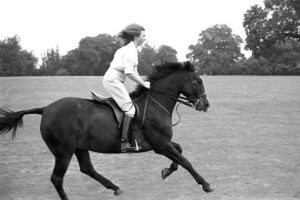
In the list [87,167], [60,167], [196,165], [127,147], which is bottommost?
[196,165]

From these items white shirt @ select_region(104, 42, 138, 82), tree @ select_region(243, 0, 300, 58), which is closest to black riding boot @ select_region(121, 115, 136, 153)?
white shirt @ select_region(104, 42, 138, 82)

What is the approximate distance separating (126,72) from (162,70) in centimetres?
90

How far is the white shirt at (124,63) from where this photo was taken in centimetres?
757

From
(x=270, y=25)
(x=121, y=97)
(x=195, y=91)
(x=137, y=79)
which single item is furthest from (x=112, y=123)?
(x=270, y=25)

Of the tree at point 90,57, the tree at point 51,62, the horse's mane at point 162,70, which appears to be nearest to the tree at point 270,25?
the tree at point 90,57

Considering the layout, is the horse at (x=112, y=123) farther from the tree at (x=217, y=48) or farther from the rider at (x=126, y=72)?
the tree at (x=217, y=48)

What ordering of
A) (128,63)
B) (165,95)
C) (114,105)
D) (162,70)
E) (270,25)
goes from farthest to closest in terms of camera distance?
(270,25), (162,70), (165,95), (114,105), (128,63)

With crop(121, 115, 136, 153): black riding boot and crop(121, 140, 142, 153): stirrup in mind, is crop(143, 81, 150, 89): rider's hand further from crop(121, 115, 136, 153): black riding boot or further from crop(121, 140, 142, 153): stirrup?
crop(121, 140, 142, 153): stirrup

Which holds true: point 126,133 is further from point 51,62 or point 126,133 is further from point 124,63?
point 51,62

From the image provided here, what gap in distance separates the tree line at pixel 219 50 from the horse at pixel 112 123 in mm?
30463

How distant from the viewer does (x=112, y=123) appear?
7.65 meters

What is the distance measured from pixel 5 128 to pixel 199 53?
9060 cm

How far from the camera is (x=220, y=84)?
41.5 m

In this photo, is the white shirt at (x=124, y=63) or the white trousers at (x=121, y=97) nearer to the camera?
the white shirt at (x=124, y=63)
